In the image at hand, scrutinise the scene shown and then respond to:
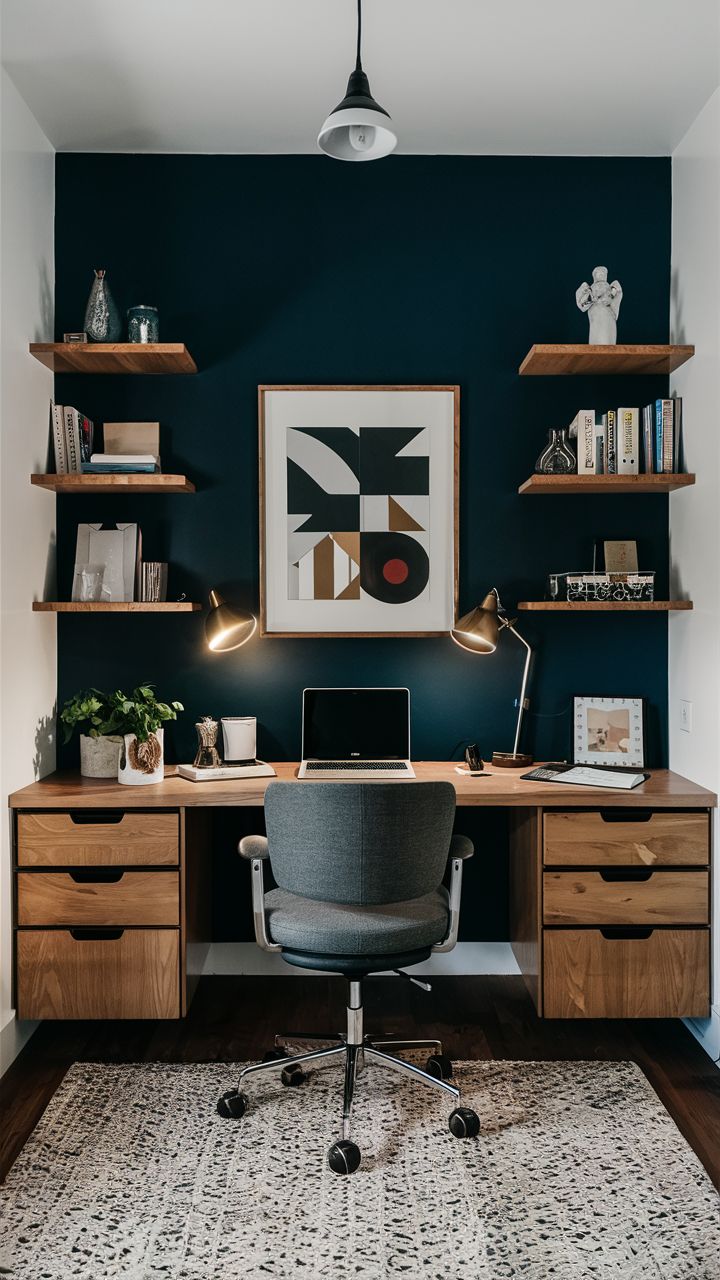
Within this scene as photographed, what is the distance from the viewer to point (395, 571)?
3.20 meters

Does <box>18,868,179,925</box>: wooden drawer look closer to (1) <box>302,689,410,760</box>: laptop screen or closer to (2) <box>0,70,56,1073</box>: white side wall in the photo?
(2) <box>0,70,56,1073</box>: white side wall

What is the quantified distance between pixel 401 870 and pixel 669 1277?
3.08ft

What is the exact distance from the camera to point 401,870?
220 centimetres

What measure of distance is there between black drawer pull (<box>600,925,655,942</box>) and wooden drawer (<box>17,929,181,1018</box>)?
125 cm

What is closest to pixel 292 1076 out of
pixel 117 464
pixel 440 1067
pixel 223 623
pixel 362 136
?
pixel 440 1067

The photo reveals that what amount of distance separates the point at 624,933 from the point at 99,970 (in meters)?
1.52

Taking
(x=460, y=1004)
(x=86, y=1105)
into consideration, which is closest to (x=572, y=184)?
(x=460, y=1004)

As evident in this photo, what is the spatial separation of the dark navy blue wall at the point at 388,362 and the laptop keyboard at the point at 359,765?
8.3 inches

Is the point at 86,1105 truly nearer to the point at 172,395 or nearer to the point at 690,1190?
the point at 690,1190

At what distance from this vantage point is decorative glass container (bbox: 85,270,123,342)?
2.96m

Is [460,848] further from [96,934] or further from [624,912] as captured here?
[96,934]

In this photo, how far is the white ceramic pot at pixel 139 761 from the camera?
2840 millimetres

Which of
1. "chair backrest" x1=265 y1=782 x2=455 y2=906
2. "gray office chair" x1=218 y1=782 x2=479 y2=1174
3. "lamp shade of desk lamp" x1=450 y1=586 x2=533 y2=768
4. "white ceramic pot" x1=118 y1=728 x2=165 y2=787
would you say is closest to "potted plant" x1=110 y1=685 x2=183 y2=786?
"white ceramic pot" x1=118 y1=728 x2=165 y2=787

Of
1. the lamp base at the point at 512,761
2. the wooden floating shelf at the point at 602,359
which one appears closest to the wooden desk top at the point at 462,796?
the lamp base at the point at 512,761
